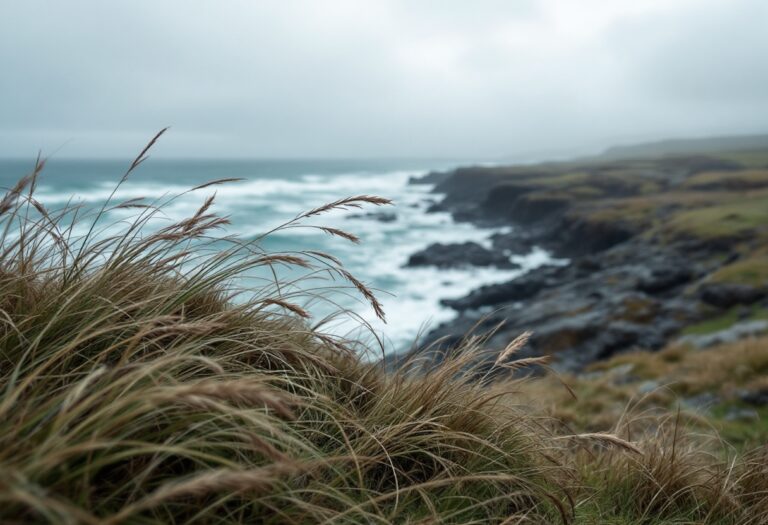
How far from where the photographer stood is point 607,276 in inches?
1043

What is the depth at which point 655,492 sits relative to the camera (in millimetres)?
2588

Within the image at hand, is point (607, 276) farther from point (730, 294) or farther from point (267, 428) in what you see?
point (267, 428)

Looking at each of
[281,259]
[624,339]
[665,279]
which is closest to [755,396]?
[624,339]

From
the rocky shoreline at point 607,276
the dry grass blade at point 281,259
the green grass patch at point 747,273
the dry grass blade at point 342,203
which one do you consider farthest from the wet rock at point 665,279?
the dry grass blade at point 281,259

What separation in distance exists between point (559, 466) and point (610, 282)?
83.2ft

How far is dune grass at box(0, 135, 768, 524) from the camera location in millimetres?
1449

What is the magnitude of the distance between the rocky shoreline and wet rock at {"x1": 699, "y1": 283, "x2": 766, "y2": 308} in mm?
36

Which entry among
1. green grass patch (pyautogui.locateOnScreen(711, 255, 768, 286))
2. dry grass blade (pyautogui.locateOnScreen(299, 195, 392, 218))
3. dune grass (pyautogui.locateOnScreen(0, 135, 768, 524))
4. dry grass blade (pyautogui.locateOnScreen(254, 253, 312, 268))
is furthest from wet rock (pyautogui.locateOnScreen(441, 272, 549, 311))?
dry grass blade (pyautogui.locateOnScreen(254, 253, 312, 268))

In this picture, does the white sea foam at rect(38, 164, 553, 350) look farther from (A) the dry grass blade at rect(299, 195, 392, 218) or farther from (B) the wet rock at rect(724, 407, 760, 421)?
(A) the dry grass blade at rect(299, 195, 392, 218)

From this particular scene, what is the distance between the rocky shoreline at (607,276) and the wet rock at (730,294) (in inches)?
1.4

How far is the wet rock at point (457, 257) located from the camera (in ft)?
119

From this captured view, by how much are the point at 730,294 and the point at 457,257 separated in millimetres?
20122

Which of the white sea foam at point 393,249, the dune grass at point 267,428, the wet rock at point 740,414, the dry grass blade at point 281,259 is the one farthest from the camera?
the white sea foam at point 393,249

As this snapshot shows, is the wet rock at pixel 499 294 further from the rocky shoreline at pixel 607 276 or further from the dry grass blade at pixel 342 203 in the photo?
the dry grass blade at pixel 342 203
